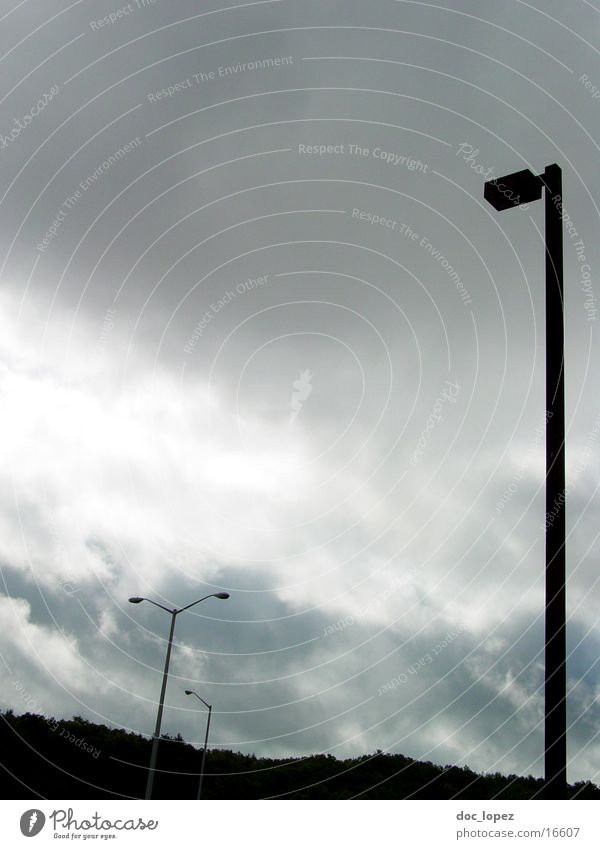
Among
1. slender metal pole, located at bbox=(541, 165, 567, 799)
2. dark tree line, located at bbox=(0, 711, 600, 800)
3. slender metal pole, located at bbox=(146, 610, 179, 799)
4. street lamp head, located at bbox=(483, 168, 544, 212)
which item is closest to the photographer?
slender metal pole, located at bbox=(541, 165, 567, 799)

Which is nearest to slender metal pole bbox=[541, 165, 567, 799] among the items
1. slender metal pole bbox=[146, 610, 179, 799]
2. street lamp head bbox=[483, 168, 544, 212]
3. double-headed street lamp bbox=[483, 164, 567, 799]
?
double-headed street lamp bbox=[483, 164, 567, 799]

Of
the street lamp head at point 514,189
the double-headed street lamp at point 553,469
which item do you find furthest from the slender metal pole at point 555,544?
the street lamp head at point 514,189

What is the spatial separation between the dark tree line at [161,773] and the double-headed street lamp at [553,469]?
1425 inches

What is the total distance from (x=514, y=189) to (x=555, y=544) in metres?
4.07

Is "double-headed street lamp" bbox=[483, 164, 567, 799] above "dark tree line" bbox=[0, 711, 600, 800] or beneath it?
above

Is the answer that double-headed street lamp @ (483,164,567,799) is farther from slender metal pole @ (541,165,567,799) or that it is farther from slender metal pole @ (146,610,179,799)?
slender metal pole @ (146,610,179,799)

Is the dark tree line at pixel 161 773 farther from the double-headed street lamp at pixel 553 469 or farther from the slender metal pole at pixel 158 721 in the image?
the double-headed street lamp at pixel 553 469

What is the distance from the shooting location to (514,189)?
7.38 meters

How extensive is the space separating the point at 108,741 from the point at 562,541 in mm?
44691

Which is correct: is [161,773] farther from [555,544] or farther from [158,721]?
[555,544]

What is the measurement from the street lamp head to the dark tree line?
1453 inches

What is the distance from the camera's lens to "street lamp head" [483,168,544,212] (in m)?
7.27
